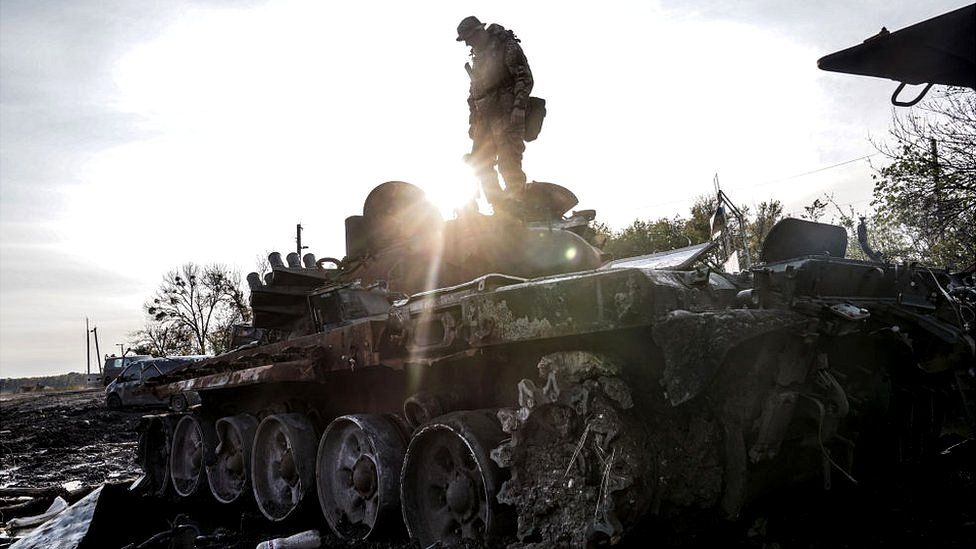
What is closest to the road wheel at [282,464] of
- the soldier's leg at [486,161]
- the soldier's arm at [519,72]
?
the soldier's leg at [486,161]

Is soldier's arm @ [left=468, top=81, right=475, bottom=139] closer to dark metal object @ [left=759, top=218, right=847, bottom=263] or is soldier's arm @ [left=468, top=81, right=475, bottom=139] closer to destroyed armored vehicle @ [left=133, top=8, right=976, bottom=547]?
destroyed armored vehicle @ [left=133, top=8, right=976, bottom=547]

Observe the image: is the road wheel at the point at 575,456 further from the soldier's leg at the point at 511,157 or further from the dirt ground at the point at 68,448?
the dirt ground at the point at 68,448

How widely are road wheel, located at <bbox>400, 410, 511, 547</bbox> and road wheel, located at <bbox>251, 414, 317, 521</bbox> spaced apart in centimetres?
162

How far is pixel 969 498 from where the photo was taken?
5383mm

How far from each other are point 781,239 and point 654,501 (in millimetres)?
3104

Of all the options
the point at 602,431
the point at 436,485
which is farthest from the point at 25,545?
the point at 602,431

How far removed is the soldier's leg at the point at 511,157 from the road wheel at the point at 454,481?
2387 mm

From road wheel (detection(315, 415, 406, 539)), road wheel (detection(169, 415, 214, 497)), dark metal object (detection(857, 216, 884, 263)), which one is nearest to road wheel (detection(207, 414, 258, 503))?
road wheel (detection(169, 415, 214, 497))

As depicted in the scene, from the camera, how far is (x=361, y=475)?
226 inches

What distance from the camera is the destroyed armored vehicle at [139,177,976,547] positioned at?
12.4ft

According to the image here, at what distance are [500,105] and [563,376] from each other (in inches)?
132

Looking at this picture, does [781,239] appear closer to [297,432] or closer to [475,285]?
[475,285]

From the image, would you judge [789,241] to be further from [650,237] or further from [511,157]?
[650,237]

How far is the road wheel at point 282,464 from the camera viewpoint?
651 centimetres
